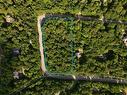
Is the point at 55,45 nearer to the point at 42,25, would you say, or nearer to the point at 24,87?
the point at 42,25

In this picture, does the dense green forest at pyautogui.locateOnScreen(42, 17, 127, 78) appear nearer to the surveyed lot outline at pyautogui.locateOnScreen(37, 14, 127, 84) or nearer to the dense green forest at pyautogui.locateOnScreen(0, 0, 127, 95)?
the dense green forest at pyautogui.locateOnScreen(0, 0, 127, 95)

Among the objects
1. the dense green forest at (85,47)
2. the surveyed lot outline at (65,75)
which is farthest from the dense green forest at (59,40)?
the surveyed lot outline at (65,75)

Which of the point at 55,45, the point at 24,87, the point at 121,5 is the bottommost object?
the point at 24,87

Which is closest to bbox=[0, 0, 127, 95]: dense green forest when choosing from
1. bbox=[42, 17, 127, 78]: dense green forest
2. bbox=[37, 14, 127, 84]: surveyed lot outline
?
bbox=[42, 17, 127, 78]: dense green forest

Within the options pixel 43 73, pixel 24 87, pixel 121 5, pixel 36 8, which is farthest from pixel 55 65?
pixel 121 5

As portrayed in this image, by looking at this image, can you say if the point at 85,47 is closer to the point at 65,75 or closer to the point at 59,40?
the point at 59,40

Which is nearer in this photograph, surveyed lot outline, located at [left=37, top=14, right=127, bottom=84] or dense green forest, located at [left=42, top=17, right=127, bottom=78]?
dense green forest, located at [left=42, top=17, right=127, bottom=78]

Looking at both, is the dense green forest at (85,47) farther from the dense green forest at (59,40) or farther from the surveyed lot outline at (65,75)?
the surveyed lot outline at (65,75)

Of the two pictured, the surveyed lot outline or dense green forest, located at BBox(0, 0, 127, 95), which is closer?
dense green forest, located at BBox(0, 0, 127, 95)
